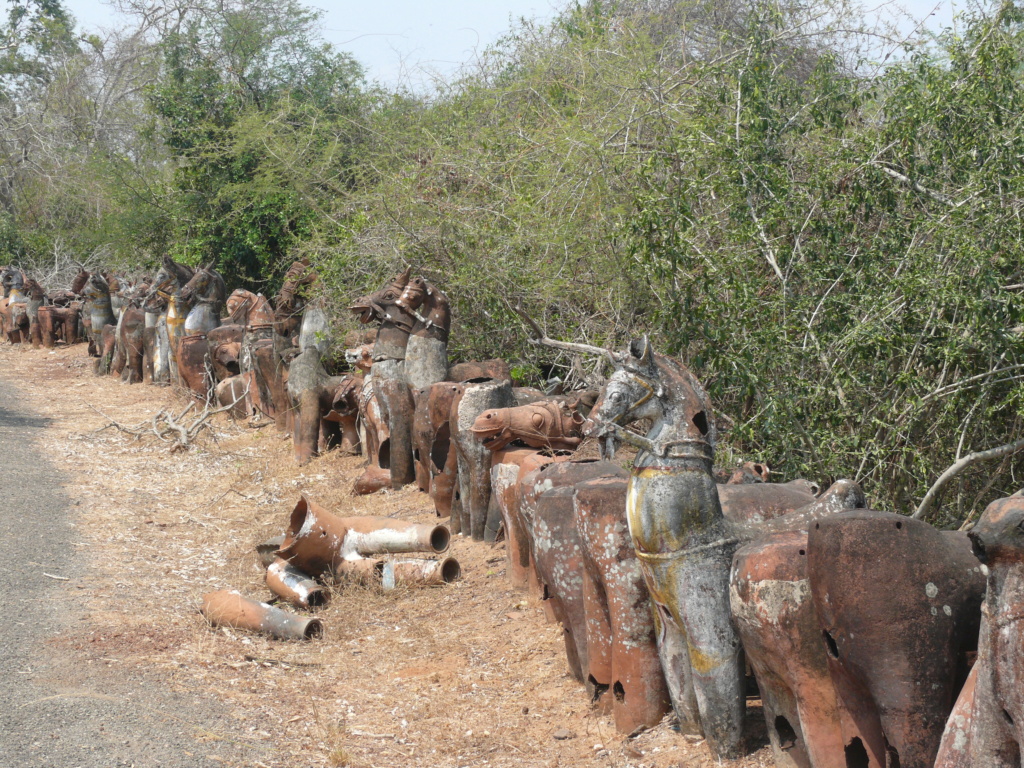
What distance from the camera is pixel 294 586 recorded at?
20.5 ft

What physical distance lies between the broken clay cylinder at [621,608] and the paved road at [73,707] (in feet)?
4.67

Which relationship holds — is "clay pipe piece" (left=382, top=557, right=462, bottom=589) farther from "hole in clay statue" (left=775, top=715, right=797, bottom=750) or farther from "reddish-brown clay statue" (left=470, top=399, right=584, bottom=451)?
"hole in clay statue" (left=775, top=715, right=797, bottom=750)

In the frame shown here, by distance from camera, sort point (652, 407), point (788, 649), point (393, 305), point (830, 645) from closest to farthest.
A: point (830, 645) < point (788, 649) < point (652, 407) < point (393, 305)

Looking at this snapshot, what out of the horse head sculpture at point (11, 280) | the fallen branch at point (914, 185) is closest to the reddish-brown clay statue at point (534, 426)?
the fallen branch at point (914, 185)

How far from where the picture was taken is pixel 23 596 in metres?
5.98

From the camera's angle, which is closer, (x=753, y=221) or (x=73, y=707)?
(x=73, y=707)

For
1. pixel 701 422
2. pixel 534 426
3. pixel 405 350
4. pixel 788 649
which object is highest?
pixel 405 350

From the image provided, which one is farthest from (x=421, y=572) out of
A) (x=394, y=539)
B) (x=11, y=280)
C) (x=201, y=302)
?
(x=11, y=280)

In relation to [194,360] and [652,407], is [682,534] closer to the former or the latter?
[652,407]

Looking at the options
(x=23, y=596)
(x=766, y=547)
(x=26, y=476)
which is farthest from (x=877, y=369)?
(x=26, y=476)

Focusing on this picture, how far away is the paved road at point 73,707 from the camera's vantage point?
4.05 m

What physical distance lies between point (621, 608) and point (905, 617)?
55.9 inches

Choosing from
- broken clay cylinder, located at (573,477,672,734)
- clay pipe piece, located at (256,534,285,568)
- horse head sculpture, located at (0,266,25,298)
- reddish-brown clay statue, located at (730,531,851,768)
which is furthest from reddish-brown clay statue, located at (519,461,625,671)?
horse head sculpture, located at (0,266,25,298)

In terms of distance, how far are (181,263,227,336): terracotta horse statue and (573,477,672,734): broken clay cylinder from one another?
10409 mm
